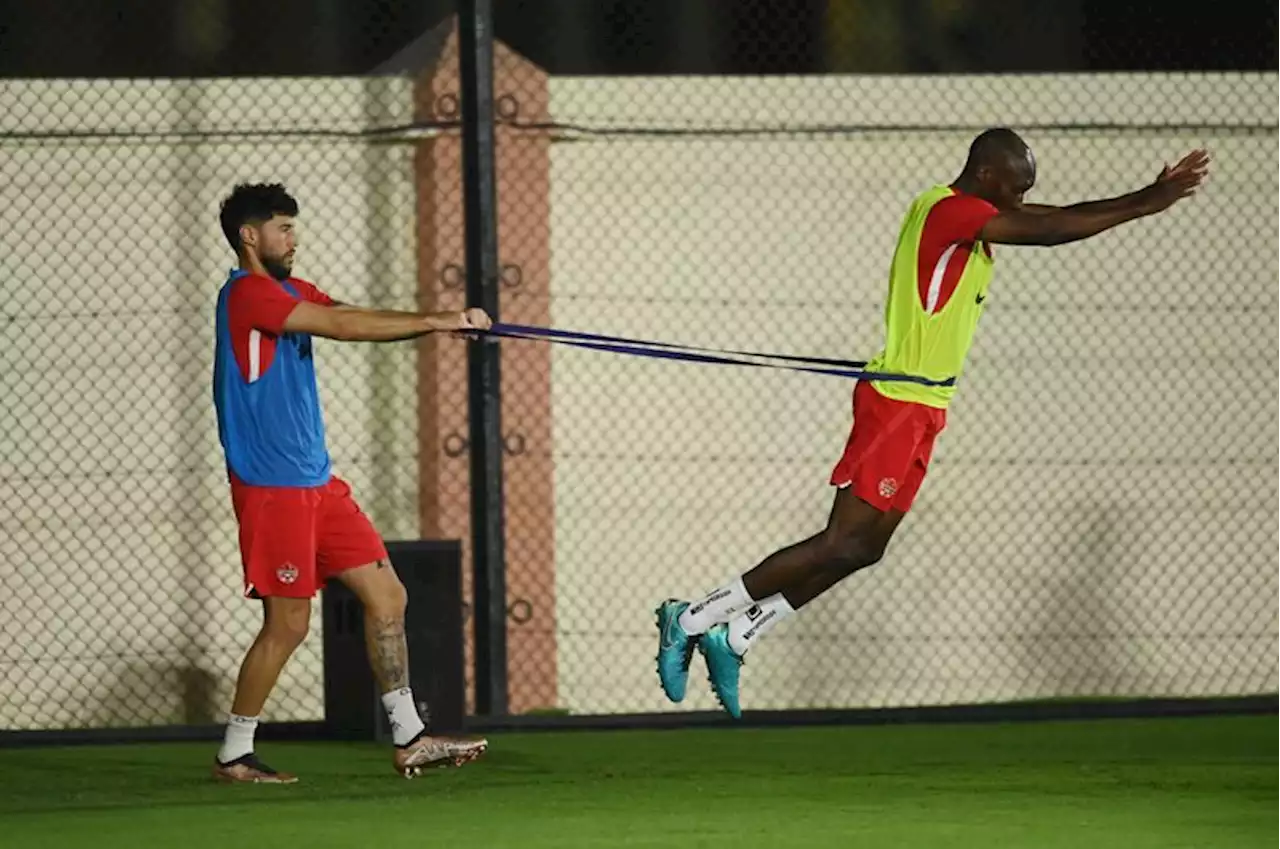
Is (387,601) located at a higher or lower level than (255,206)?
lower

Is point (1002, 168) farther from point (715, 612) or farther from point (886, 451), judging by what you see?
point (715, 612)

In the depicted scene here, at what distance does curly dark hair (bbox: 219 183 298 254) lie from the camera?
905 centimetres

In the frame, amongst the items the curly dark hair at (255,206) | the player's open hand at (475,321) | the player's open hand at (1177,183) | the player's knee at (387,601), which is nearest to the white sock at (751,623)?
the player's knee at (387,601)

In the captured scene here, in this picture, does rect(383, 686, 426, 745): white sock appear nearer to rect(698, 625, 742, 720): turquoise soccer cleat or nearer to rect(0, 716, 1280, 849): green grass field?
rect(0, 716, 1280, 849): green grass field

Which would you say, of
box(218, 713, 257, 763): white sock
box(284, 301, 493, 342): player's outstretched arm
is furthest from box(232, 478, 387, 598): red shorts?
box(284, 301, 493, 342): player's outstretched arm

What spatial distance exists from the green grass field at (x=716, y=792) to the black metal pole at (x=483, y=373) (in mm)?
710

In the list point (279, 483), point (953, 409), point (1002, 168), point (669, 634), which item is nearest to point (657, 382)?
point (953, 409)

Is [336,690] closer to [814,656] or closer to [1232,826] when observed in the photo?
[814,656]

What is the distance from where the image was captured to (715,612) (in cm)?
957

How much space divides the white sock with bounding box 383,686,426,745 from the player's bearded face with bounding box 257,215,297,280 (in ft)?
4.76

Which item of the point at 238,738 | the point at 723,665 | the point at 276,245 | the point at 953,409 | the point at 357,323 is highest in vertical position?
the point at 276,245

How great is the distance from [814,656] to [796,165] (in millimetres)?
2098

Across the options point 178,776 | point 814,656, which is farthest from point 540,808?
point 814,656

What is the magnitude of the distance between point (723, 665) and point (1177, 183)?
222cm
